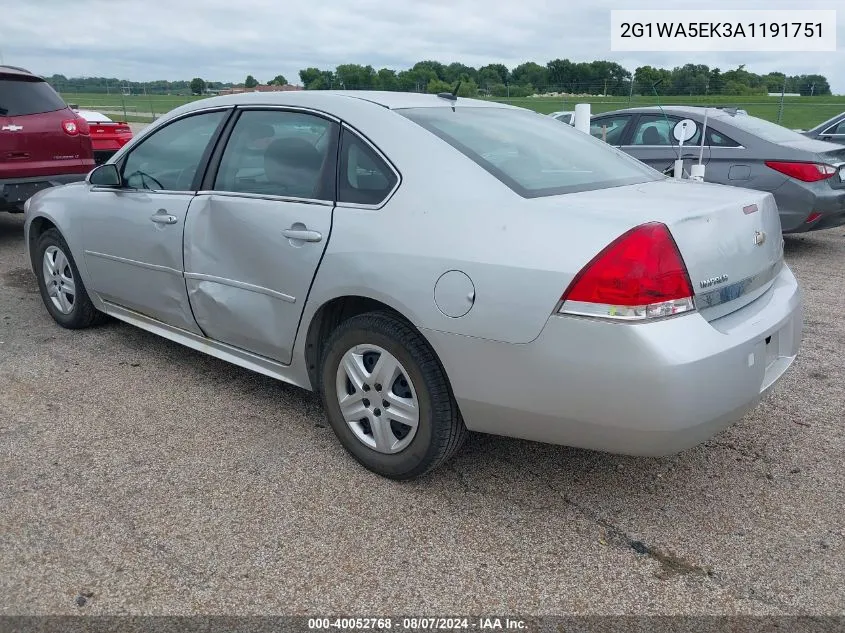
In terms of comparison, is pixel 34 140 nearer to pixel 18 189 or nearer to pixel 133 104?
pixel 18 189

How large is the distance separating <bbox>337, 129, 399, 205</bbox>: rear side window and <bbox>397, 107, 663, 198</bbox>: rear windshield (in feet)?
0.81

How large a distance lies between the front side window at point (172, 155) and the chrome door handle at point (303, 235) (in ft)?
2.94

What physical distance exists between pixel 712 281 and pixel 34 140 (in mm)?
6994

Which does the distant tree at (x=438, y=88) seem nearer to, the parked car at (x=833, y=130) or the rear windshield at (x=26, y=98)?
the rear windshield at (x=26, y=98)

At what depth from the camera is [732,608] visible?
7.32 feet

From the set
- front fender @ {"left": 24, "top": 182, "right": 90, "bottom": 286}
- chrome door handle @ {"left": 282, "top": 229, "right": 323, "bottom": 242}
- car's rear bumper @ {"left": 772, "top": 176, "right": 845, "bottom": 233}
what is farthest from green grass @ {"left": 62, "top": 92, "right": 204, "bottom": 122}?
chrome door handle @ {"left": 282, "top": 229, "right": 323, "bottom": 242}

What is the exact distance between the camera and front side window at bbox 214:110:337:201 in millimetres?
3123

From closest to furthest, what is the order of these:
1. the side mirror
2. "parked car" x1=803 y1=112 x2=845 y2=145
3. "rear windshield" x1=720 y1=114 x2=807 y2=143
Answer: the side mirror
"rear windshield" x1=720 y1=114 x2=807 y2=143
"parked car" x1=803 y1=112 x2=845 y2=145

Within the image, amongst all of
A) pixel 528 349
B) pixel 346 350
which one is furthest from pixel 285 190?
pixel 528 349

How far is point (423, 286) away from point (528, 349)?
45cm

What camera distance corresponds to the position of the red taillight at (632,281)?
7.41 feet

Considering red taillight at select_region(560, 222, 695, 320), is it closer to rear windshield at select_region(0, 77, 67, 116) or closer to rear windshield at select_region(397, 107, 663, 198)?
rear windshield at select_region(397, 107, 663, 198)

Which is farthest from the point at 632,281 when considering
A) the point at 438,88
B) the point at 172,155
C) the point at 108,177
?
the point at 108,177

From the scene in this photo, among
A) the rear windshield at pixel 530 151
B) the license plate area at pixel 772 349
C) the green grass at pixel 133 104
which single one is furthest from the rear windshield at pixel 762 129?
the green grass at pixel 133 104
